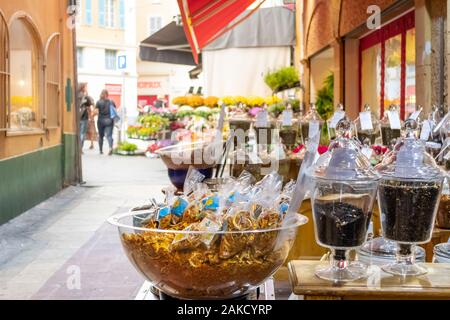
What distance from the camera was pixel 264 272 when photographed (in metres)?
1.69

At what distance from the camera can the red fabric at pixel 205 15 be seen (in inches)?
323

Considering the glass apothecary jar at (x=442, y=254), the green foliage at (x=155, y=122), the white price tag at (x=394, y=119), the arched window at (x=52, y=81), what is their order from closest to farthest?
the glass apothecary jar at (x=442, y=254) < the white price tag at (x=394, y=119) < the arched window at (x=52, y=81) < the green foliage at (x=155, y=122)

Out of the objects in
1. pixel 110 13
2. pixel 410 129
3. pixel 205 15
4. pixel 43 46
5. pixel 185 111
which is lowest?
pixel 410 129

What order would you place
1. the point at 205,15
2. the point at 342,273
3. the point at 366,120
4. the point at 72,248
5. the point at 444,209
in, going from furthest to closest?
1. the point at 205,15
2. the point at 72,248
3. the point at 366,120
4. the point at 444,209
5. the point at 342,273

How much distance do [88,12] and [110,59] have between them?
2.49 metres

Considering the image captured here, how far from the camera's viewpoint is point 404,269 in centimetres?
178

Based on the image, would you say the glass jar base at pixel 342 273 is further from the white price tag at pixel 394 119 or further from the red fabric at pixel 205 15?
the red fabric at pixel 205 15

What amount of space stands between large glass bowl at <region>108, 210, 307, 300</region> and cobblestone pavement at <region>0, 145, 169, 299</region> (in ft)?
7.46

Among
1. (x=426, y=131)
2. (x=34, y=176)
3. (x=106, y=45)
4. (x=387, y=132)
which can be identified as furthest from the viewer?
(x=106, y=45)

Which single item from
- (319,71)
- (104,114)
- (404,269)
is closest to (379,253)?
(404,269)

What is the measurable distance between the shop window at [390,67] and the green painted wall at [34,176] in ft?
13.2

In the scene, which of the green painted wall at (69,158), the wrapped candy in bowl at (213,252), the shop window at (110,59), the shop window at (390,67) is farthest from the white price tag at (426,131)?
the shop window at (110,59)

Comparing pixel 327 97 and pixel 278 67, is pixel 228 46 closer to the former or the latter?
pixel 278 67

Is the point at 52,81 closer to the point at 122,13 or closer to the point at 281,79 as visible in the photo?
the point at 281,79
